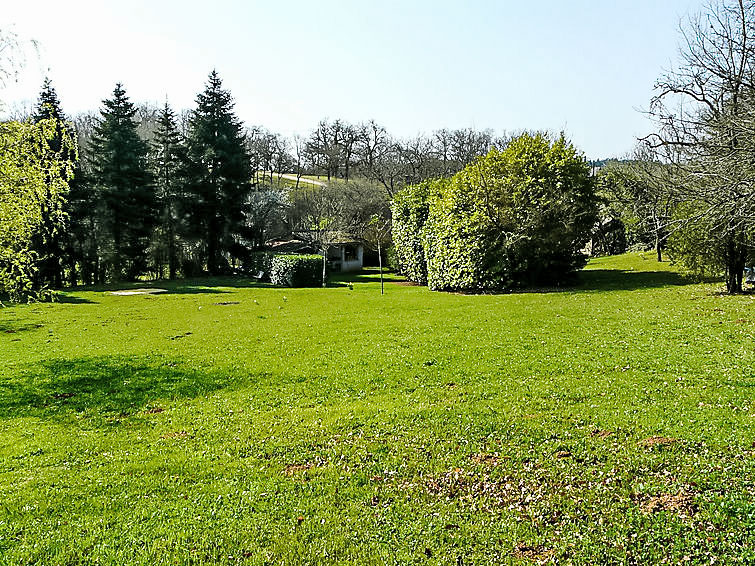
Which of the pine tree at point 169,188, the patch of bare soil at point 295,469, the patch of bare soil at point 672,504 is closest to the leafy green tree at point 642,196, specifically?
the patch of bare soil at point 672,504

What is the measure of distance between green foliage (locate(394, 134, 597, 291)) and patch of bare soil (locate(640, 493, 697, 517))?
60.3 feet

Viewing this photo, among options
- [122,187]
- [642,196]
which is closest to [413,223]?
[642,196]

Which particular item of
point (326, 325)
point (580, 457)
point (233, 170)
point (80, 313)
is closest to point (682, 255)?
point (326, 325)

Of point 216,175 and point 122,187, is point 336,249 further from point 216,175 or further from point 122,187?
point 122,187

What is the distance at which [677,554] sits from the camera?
4211 millimetres

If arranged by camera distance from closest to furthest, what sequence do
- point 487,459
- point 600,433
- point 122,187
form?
point 487,459 < point 600,433 < point 122,187

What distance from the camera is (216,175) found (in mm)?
39094

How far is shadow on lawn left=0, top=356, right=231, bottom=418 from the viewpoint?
9133mm

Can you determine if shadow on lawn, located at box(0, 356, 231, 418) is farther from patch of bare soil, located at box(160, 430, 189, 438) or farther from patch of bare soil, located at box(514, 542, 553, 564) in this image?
patch of bare soil, located at box(514, 542, 553, 564)

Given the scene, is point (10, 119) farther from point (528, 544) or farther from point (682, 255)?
point (682, 255)

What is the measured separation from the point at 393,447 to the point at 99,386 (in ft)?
23.1

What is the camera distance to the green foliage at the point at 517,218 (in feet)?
75.5

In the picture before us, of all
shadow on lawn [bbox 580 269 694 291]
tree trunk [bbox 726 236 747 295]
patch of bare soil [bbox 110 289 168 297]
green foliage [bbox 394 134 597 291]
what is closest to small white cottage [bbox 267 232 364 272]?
patch of bare soil [bbox 110 289 168 297]

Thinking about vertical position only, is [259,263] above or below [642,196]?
below
